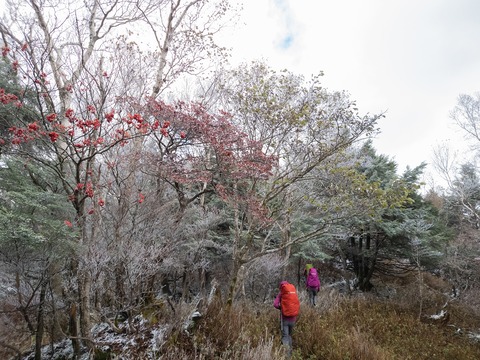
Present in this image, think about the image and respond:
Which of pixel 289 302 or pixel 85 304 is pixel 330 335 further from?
pixel 85 304

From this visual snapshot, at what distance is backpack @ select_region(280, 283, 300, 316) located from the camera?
515 centimetres

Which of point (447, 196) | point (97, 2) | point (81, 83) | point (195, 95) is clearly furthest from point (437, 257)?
point (97, 2)

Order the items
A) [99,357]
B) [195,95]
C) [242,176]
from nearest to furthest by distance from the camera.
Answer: [99,357] → [242,176] → [195,95]

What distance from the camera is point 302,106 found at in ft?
20.3

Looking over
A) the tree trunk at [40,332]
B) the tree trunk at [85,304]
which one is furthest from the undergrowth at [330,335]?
the tree trunk at [40,332]

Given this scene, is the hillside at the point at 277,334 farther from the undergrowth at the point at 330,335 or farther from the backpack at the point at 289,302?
the backpack at the point at 289,302

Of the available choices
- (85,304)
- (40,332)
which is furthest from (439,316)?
(40,332)

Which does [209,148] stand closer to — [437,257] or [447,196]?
[437,257]

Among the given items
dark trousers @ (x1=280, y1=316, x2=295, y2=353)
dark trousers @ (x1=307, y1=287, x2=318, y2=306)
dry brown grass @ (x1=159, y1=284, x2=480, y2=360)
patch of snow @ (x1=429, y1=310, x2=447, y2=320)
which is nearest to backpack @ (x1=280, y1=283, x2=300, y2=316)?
dark trousers @ (x1=280, y1=316, x2=295, y2=353)

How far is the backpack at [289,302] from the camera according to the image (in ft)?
16.9

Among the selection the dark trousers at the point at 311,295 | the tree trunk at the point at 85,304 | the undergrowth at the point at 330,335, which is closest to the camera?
the undergrowth at the point at 330,335

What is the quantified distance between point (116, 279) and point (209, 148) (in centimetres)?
325

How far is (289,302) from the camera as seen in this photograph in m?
5.22

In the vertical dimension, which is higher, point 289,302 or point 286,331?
point 289,302
